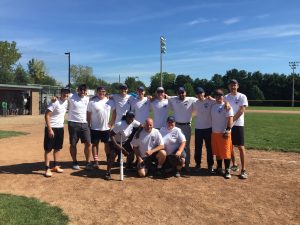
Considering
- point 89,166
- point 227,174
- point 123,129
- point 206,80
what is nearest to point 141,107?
point 123,129

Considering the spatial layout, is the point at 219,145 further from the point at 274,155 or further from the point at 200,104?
the point at 274,155

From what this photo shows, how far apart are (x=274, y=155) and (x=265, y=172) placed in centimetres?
261

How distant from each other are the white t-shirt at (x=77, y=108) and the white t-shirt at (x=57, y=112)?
250 millimetres

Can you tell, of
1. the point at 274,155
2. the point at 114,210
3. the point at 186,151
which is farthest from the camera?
the point at 274,155

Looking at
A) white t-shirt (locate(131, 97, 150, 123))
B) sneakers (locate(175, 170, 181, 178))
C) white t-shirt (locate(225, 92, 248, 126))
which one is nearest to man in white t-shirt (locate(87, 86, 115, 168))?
white t-shirt (locate(131, 97, 150, 123))

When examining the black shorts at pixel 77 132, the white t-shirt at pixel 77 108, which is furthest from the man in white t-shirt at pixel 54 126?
the black shorts at pixel 77 132

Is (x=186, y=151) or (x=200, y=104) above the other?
(x=200, y=104)

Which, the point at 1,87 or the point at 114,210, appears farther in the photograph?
the point at 1,87

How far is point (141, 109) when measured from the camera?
8.05 metres

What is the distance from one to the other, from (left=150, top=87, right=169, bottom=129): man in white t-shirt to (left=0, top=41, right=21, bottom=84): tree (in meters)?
63.9

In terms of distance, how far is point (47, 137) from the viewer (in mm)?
7746

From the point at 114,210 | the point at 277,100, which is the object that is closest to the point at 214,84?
the point at 277,100

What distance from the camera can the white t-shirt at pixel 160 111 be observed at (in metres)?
7.95

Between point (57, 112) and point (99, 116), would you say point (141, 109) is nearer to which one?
point (99, 116)
